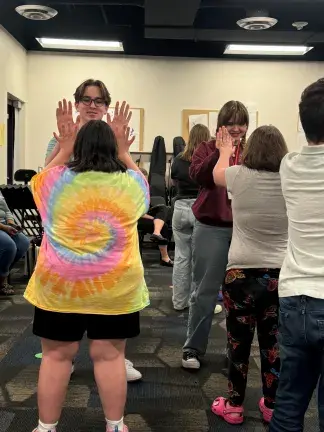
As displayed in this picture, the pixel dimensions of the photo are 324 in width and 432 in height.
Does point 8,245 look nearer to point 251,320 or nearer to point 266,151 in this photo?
point 251,320

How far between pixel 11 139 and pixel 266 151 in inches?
212

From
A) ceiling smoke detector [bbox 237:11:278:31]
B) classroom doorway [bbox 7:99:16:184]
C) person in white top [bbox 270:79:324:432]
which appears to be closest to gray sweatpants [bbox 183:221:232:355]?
person in white top [bbox 270:79:324:432]

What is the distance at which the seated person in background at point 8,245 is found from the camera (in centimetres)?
401

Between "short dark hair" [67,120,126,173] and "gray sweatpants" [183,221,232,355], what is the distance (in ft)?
2.94

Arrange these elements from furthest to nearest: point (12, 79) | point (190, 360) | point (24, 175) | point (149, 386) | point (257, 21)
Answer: point (12, 79) → point (24, 175) → point (257, 21) → point (190, 360) → point (149, 386)

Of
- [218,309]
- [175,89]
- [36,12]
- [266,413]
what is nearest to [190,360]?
[266,413]

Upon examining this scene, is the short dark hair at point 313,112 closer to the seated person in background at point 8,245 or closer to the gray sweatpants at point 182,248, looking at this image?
the gray sweatpants at point 182,248

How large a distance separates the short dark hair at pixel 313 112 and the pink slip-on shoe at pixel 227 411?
4.33 feet

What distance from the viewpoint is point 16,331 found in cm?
331

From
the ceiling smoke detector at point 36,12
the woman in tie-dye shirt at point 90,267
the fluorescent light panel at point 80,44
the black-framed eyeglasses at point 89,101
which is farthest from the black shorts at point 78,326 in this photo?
the fluorescent light panel at point 80,44

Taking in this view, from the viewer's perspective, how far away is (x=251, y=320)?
201 centimetres

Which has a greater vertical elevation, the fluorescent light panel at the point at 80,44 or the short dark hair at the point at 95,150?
the fluorescent light panel at the point at 80,44

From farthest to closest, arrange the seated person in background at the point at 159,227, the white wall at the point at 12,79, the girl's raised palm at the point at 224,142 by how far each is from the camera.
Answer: the white wall at the point at 12,79
the seated person in background at the point at 159,227
the girl's raised palm at the point at 224,142

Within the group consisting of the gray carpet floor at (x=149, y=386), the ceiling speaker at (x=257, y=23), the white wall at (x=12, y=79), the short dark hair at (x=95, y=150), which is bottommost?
the gray carpet floor at (x=149, y=386)
